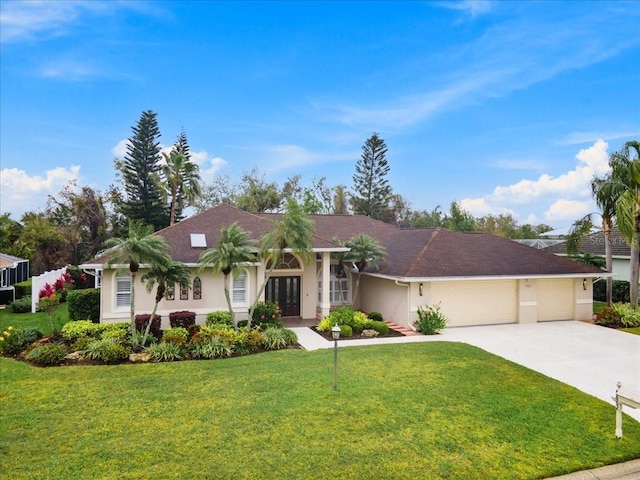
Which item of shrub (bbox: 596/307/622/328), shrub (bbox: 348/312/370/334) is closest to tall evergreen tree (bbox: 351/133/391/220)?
shrub (bbox: 596/307/622/328)

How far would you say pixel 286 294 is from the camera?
17844 mm

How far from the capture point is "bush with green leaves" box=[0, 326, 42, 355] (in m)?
11.7

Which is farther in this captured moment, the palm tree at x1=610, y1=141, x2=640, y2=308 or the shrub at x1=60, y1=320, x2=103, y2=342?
the palm tree at x1=610, y1=141, x2=640, y2=308

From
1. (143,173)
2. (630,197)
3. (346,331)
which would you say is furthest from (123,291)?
(143,173)

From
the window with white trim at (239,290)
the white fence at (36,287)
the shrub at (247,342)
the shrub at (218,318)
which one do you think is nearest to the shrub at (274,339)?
the shrub at (247,342)

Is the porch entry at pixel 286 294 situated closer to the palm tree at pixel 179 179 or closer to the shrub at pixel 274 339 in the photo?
the shrub at pixel 274 339

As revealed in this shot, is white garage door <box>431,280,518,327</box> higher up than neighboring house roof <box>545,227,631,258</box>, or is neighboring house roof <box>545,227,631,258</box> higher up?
neighboring house roof <box>545,227,631,258</box>

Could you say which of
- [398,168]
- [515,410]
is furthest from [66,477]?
[398,168]

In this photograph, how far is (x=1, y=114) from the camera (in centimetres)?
1742

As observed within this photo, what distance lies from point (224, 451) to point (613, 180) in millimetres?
20421

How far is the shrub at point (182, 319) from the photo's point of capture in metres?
14.1

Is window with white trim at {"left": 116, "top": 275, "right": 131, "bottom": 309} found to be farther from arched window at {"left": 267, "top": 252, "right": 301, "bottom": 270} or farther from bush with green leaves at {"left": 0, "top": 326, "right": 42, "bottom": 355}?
arched window at {"left": 267, "top": 252, "right": 301, "bottom": 270}

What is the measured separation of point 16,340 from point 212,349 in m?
5.92

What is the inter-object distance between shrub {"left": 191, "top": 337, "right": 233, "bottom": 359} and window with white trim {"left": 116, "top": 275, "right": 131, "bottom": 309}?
4.37 meters
